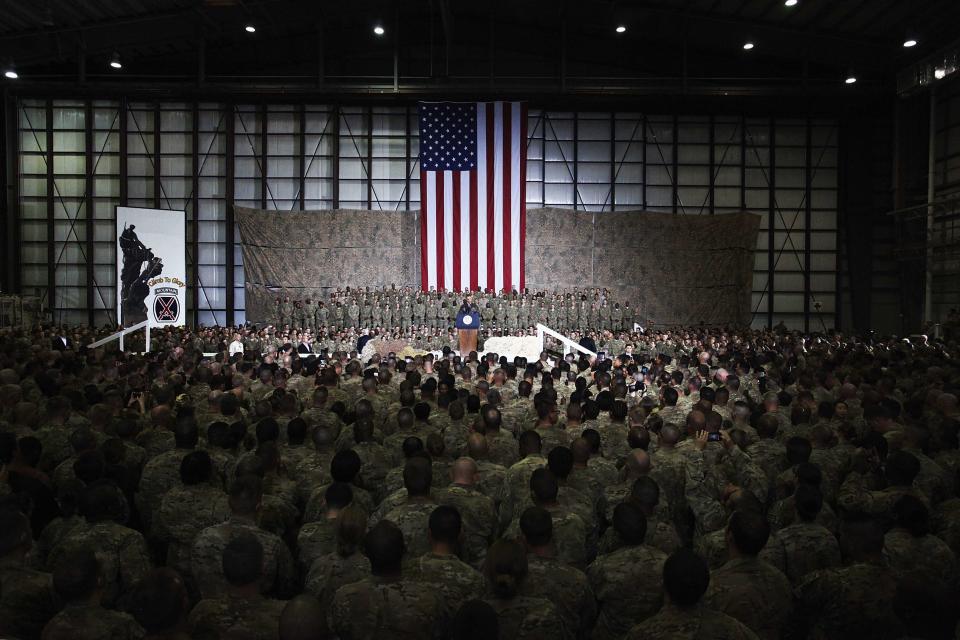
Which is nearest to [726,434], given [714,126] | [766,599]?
[766,599]

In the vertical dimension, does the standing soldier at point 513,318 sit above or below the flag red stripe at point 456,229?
below

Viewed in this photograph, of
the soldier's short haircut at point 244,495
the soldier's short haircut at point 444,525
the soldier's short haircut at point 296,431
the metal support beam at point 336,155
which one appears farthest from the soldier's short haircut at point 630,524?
the metal support beam at point 336,155

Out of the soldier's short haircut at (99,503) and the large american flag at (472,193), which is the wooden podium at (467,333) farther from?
the soldier's short haircut at (99,503)

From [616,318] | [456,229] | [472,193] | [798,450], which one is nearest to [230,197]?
[456,229]

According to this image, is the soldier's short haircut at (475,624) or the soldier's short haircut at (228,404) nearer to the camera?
the soldier's short haircut at (475,624)

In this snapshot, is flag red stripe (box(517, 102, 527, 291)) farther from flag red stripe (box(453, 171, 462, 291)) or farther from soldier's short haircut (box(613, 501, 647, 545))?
soldier's short haircut (box(613, 501, 647, 545))

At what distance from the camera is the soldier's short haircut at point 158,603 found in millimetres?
2701

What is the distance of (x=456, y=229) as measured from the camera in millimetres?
28250

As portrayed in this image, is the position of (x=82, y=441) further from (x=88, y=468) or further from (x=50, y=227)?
(x=50, y=227)

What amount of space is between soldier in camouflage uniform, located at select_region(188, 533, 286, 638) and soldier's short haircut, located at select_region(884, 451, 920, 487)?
4.24m

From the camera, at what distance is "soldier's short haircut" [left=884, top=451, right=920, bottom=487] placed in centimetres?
496

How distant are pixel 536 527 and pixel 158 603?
1764 millimetres

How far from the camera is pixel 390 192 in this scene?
30.0 metres

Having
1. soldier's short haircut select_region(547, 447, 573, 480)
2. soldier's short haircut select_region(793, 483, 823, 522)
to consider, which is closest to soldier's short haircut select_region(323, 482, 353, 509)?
soldier's short haircut select_region(547, 447, 573, 480)
